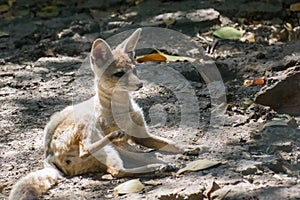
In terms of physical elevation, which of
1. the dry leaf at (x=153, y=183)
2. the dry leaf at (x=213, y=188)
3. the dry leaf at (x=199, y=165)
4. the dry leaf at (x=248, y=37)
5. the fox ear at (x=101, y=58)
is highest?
the fox ear at (x=101, y=58)

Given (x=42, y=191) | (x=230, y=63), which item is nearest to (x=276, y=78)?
(x=230, y=63)

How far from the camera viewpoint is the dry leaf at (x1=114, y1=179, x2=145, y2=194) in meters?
4.30

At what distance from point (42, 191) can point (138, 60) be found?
8.73ft

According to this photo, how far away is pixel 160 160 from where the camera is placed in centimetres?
481

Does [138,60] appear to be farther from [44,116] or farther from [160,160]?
[160,160]

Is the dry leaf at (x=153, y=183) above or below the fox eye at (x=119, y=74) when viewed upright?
below

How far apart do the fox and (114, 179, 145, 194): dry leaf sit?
0.66ft

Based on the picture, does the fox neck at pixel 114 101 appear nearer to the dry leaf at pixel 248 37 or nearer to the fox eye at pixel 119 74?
the fox eye at pixel 119 74

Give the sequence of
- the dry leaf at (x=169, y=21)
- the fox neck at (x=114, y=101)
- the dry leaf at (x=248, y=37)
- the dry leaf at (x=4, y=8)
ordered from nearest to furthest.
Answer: the fox neck at (x=114, y=101), the dry leaf at (x=248, y=37), the dry leaf at (x=169, y=21), the dry leaf at (x=4, y=8)

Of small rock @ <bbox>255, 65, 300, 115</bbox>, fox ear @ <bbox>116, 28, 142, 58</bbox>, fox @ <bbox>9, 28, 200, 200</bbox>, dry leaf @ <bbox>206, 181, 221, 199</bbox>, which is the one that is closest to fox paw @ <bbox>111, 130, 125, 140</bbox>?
fox @ <bbox>9, 28, 200, 200</bbox>

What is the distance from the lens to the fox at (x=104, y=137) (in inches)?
183

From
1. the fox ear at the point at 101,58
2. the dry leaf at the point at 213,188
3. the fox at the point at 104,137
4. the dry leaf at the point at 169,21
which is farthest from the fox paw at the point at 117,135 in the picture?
the dry leaf at the point at 169,21

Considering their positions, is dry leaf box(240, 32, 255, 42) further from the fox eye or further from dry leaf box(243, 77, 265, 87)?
the fox eye

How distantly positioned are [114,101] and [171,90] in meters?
1.20
